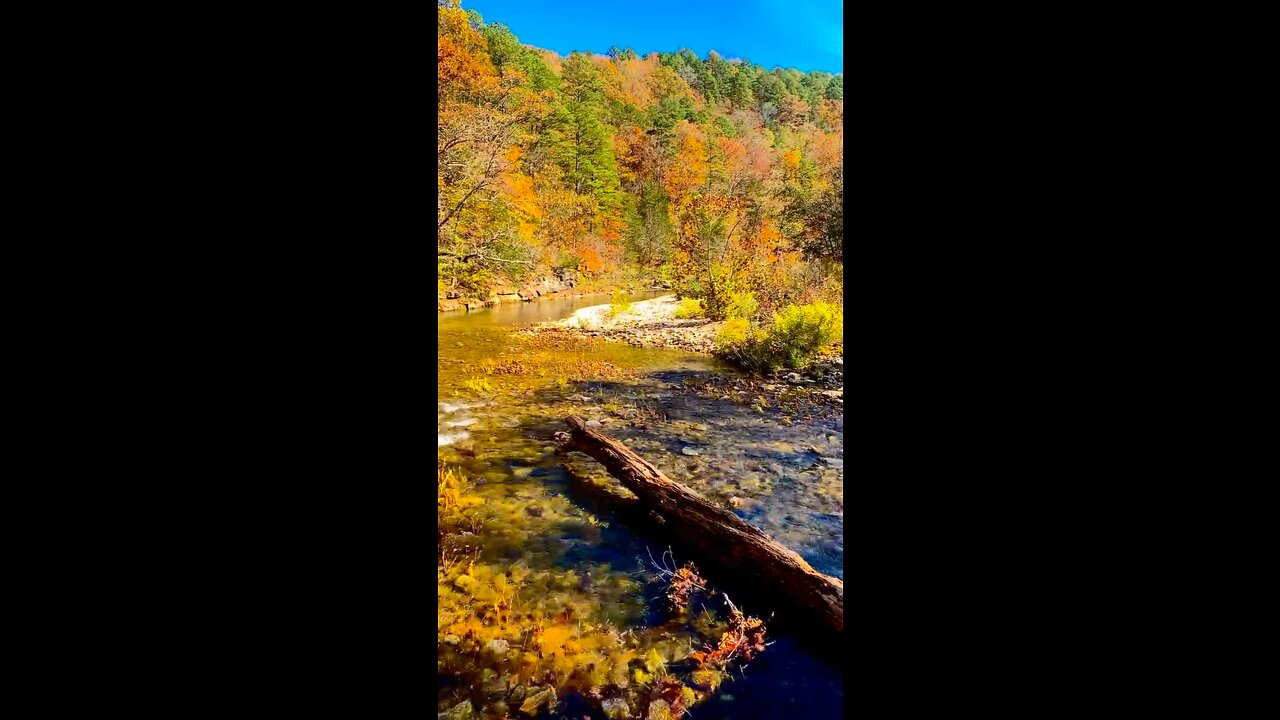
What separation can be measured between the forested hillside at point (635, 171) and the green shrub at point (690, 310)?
13.9 inches

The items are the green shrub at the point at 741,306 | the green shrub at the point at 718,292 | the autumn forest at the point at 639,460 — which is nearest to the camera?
the autumn forest at the point at 639,460

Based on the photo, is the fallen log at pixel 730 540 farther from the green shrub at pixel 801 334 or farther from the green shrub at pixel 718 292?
the green shrub at pixel 718 292

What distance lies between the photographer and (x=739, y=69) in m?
55.5

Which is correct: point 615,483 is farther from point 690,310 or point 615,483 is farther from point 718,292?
point 690,310

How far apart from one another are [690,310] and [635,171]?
23170 mm

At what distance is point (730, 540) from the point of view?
3.96 meters

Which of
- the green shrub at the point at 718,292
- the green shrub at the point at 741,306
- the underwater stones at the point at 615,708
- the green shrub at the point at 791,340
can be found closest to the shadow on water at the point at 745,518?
the underwater stones at the point at 615,708

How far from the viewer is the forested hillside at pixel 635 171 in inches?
395

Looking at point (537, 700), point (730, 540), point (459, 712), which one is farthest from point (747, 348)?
point (459, 712)

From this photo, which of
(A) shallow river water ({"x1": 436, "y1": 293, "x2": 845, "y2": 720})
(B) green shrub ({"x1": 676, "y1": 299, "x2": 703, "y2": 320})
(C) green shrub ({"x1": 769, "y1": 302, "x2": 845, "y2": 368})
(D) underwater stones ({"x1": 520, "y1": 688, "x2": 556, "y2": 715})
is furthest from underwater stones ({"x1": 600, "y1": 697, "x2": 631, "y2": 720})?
(B) green shrub ({"x1": 676, "y1": 299, "x2": 703, "y2": 320})

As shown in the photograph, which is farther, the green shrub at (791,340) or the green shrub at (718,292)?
the green shrub at (718,292)
